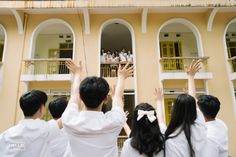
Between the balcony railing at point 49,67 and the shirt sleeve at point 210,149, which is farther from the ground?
the balcony railing at point 49,67

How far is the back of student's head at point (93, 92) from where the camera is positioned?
1.69 meters

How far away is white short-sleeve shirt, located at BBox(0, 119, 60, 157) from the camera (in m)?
1.88

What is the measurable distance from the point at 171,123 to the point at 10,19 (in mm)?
10539

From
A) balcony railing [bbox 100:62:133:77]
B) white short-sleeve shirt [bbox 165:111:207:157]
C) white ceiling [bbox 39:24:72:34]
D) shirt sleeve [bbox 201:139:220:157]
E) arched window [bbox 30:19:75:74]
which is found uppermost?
white ceiling [bbox 39:24:72:34]

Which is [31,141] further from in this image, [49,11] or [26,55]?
[49,11]

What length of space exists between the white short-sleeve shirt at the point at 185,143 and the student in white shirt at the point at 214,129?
0.90 ft

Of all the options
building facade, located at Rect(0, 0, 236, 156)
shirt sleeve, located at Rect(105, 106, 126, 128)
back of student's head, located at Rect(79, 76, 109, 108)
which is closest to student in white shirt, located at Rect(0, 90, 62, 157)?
back of student's head, located at Rect(79, 76, 109, 108)

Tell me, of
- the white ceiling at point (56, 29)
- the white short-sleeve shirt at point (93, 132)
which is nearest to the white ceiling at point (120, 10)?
the white ceiling at point (56, 29)

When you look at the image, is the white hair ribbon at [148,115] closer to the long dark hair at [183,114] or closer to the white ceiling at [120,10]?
the long dark hair at [183,114]

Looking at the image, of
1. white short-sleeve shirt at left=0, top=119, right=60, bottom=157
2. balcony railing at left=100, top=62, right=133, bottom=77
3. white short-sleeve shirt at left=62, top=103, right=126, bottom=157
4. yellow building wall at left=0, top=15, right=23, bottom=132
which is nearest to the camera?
white short-sleeve shirt at left=62, top=103, right=126, bottom=157

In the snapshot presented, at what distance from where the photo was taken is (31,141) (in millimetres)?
1916

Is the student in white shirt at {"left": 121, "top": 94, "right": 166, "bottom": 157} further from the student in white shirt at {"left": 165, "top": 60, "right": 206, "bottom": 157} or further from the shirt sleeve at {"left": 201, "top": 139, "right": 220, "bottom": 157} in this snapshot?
the shirt sleeve at {"left": 201, "top": 139, "right": 220, "bottom": 157}

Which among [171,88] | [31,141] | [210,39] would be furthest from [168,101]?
[31,141]

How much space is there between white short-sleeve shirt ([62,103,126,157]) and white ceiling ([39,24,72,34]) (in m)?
9.94
